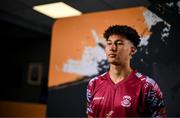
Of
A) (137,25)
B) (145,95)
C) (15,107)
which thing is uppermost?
(137,25)

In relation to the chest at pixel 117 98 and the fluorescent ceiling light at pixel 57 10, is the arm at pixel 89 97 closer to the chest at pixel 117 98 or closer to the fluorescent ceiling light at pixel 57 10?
the chest at pixel 117 98

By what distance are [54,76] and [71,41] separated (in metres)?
0.47

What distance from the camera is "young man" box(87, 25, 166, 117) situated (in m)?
2.54

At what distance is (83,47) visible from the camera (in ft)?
10.2

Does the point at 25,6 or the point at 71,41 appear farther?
the point at 25,6

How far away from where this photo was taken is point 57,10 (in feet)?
11.0

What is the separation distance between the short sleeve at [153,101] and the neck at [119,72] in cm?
24

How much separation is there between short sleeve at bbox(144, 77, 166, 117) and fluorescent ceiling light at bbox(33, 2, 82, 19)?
4.14ft

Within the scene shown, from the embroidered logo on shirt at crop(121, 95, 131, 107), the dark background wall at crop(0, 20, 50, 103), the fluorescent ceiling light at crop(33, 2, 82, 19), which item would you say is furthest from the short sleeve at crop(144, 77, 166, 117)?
the dark background wall at crop(0, 20, 50, 103)

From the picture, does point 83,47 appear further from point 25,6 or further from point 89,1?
point 25,6

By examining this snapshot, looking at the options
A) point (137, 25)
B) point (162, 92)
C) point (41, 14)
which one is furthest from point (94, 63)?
point (41, 14)

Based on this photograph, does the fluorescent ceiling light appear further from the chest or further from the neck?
the chest

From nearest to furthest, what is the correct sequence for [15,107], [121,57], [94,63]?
1. [121,57]
2. [94,63]
3. [15,107]

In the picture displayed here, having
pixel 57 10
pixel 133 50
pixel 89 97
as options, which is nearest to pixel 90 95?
pixel 89 97
